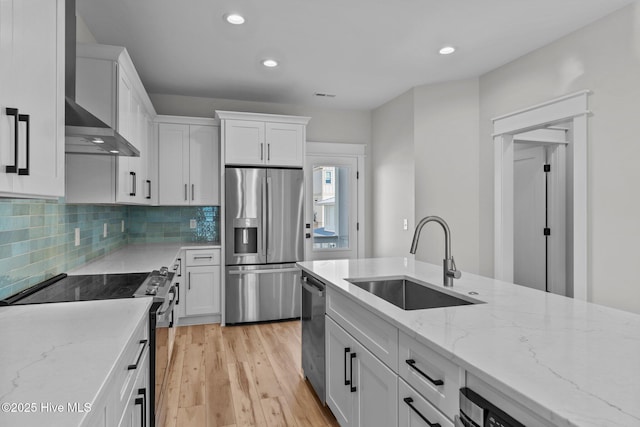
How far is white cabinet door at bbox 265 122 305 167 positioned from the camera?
14.5 feet

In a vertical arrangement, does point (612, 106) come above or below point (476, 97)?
below

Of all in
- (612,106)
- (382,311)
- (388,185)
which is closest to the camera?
(382,311)

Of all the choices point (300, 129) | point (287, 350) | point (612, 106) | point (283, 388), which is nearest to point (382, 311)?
point (283, 388)

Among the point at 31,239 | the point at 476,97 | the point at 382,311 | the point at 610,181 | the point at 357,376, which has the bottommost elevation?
the point at 357,376

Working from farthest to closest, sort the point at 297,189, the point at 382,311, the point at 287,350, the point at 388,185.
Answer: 1. the point at 388,185
2. the point at 297,189
3. the point at 287,350
4. the point at 382,311

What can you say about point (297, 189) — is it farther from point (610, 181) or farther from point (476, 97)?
point (610, 181)

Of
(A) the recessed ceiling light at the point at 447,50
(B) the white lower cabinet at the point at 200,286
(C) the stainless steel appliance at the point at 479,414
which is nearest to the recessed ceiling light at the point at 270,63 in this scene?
(A) the recessed ceiling light at the point at 447,50

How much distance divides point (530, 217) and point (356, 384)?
11.5ft

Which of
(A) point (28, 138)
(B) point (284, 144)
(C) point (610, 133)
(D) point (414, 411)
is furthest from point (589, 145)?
(A) point (28, 138)

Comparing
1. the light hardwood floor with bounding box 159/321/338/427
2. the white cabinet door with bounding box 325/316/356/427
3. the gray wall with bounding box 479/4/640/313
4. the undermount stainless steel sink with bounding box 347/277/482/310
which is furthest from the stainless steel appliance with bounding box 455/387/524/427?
the gray wall with bounding box 479/4/640/313

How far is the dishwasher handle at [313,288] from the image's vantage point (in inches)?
93.6

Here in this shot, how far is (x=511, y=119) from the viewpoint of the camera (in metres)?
3.60

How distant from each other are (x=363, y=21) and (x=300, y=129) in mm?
1825

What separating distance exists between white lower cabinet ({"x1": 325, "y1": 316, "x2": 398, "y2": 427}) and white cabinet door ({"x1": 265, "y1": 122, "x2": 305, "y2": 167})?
256 cm
